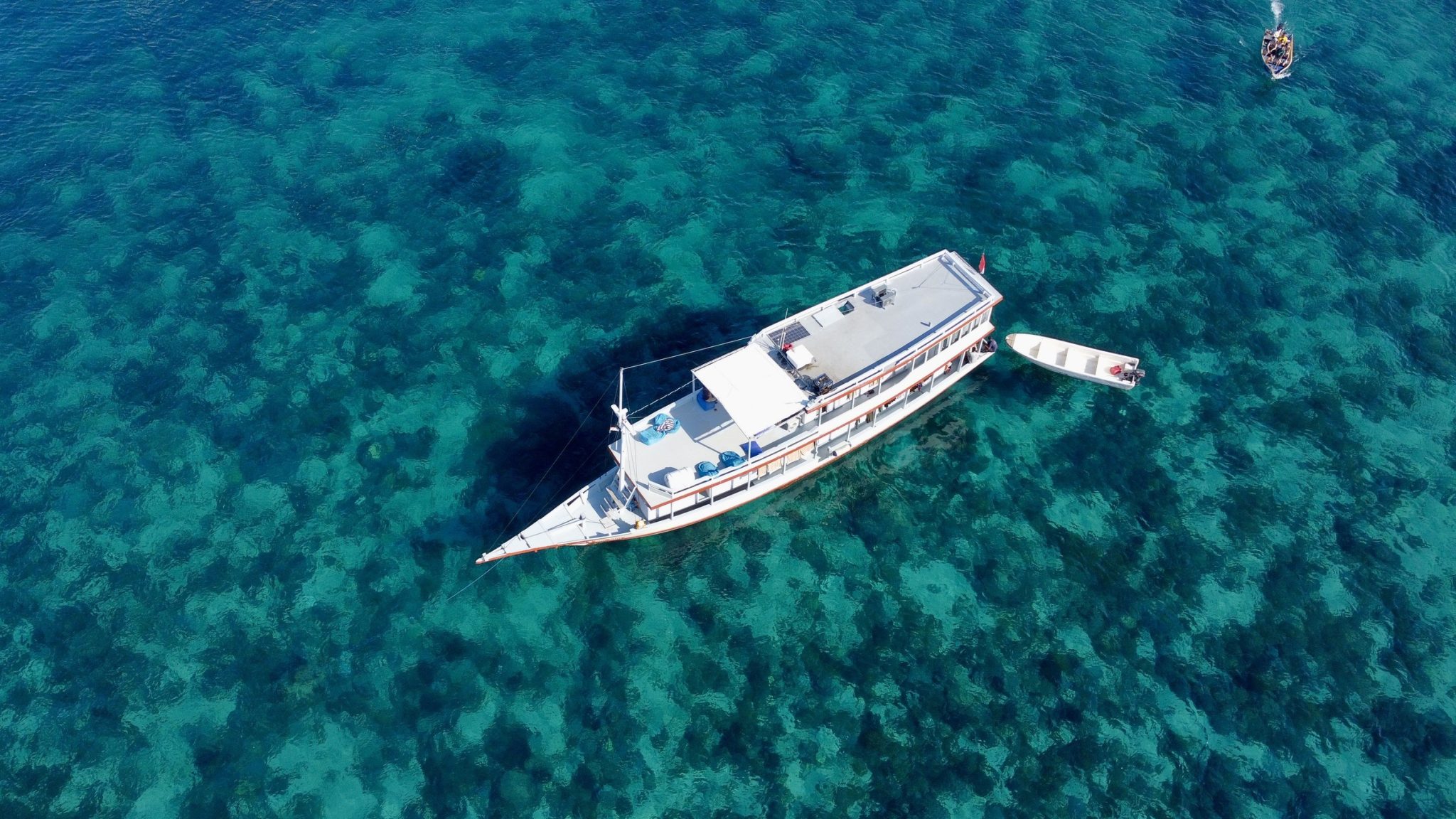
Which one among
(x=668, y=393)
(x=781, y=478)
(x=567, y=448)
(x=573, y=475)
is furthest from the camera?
(x=668, y=393)

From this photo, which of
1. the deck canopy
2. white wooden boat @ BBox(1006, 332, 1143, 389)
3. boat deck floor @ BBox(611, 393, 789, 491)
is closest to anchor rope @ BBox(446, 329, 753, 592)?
boat deck floor @ BBox(611, 393, 789, 491)

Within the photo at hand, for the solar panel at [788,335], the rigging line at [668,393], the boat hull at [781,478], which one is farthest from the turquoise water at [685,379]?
the solar panel at [788,335]

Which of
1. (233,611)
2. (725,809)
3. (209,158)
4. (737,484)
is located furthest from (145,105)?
(725,809)

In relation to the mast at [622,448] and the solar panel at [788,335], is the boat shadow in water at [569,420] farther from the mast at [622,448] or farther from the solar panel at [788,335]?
the solar panel at [788,335]

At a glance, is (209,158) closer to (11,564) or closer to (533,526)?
(11,564)

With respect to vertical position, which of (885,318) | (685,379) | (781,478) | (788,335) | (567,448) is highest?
(788,335)

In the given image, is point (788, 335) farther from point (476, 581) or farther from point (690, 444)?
point (476, 581)

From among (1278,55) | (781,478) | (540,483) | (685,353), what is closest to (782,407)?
(781,478)
